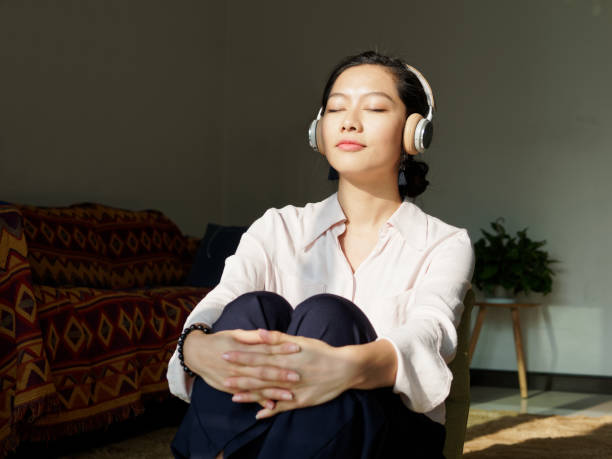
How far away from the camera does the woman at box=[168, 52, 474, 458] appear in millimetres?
1109

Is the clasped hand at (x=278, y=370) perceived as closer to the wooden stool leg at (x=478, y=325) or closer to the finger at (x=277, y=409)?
the finger at (x=277, y=409)

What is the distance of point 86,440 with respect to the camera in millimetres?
2787

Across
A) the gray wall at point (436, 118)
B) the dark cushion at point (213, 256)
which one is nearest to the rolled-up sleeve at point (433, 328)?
the dark cushion at point (213, 256)

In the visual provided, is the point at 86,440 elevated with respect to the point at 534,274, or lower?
lower

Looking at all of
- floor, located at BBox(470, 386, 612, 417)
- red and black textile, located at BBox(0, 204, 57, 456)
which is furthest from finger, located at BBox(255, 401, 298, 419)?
floor, located at BBox(470, 386, 612, 417)

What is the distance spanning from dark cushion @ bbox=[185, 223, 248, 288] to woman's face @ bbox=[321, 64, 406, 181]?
232 cm

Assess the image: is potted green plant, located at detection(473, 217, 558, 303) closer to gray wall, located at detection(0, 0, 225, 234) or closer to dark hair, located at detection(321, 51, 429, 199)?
gray wall, located at detection(0, 0, 225, 234)

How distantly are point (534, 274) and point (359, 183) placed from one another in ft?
10.3

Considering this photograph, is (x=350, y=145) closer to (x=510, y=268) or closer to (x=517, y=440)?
(x=517, y=440)

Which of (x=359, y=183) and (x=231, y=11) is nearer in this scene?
(x=359, y=183)

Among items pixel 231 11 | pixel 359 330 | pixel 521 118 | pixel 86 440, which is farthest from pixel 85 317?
pixel 231 11

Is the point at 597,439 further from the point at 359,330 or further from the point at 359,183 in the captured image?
the point at 359,330

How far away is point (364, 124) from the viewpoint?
1.55m

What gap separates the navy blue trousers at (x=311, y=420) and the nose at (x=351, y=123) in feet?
1.45
